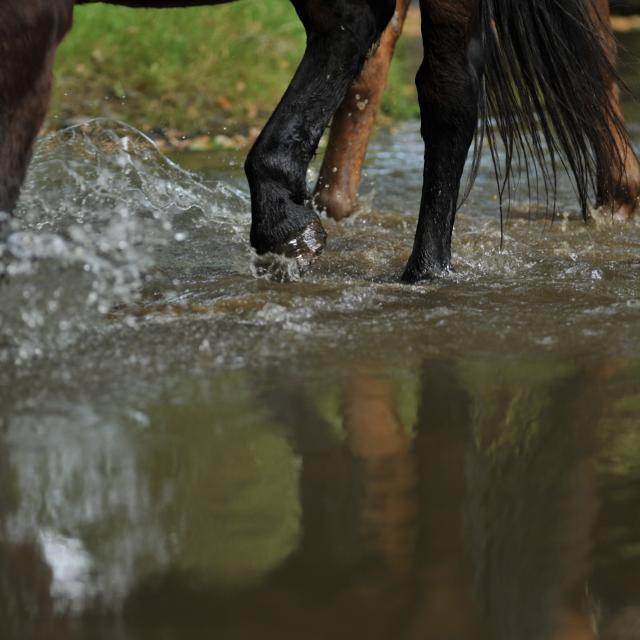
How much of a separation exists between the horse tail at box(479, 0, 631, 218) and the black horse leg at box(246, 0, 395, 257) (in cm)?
44

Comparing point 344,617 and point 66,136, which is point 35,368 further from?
point 66,136

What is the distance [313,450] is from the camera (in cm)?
215

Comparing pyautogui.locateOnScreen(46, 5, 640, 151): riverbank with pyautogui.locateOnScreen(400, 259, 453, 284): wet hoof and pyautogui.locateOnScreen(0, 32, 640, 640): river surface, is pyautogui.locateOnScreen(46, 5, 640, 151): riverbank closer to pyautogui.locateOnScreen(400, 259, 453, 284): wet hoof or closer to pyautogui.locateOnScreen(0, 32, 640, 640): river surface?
pyautogui.locateOnScreen(400, 259, 453, 284): wet hoof

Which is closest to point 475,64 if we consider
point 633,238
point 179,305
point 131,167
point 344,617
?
point 633,238

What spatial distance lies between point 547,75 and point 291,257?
106cm

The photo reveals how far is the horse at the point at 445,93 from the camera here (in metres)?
3.65

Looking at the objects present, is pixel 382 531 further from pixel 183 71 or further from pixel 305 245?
pixel 183 71

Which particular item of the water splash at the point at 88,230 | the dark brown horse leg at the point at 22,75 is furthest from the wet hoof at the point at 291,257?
the dark brown horse leg at the point at 22,75

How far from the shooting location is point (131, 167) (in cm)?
516

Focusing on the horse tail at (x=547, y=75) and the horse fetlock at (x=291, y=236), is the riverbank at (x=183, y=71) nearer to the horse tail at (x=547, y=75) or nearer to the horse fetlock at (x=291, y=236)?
the horse tail at (x=547, y=75)

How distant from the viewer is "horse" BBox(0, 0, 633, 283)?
365cm

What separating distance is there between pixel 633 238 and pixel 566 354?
71.9 inches

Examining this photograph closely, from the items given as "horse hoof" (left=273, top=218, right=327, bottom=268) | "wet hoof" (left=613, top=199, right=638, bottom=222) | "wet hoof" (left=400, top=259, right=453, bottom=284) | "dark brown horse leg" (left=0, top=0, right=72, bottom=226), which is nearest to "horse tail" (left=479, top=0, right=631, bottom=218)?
"wet hoof" (left=400, top=259, right=453, bottom=284)

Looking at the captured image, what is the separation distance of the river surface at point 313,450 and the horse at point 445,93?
15 cm
